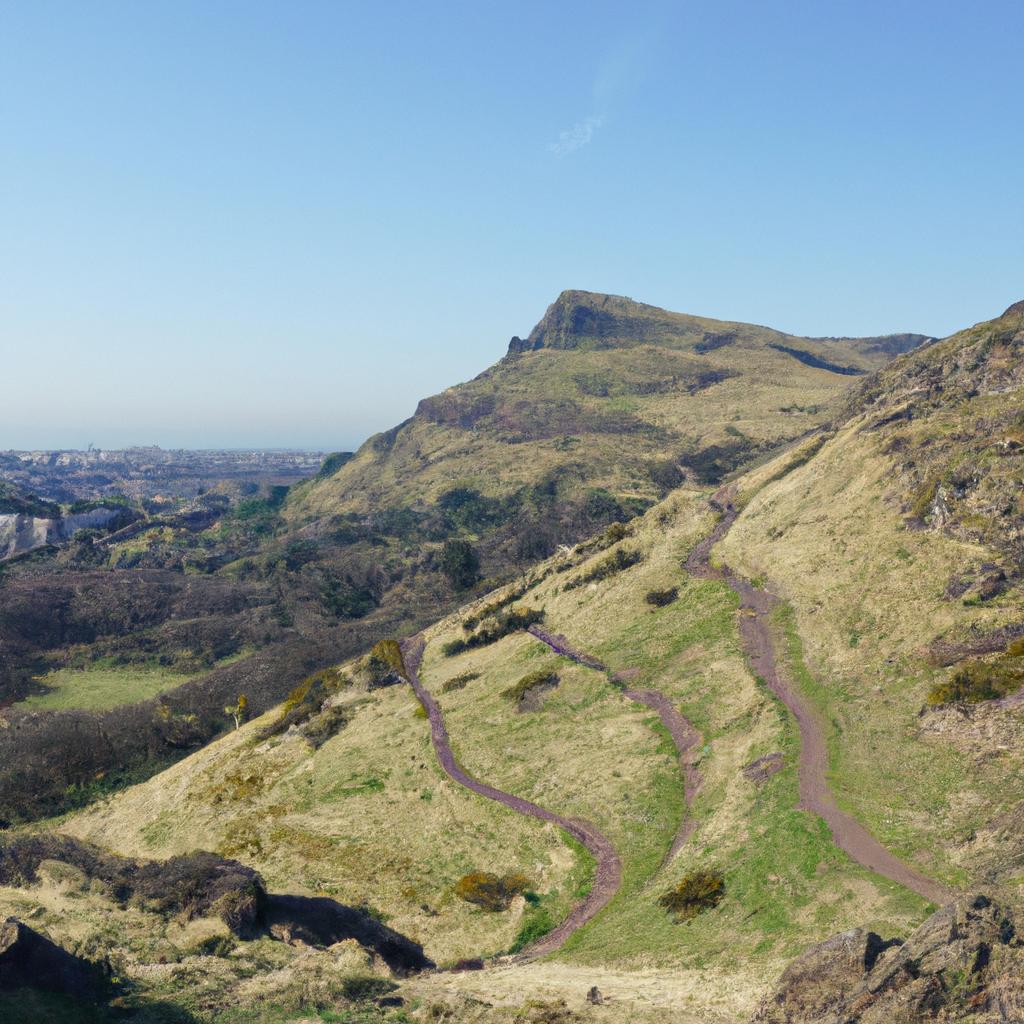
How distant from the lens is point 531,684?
63.7m

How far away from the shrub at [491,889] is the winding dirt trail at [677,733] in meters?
8.49

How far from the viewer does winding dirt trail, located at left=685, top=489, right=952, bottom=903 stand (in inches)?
1187

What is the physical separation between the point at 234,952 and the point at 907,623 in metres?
45.3

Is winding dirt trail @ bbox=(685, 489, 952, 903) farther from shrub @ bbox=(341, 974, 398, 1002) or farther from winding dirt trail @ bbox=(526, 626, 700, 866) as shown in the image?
shrub @ bbox=(341, 974, 398, 1002)

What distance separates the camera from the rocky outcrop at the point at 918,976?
19734 mm

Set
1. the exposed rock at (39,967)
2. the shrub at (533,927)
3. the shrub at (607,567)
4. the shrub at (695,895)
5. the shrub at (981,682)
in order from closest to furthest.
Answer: the exposed rock at (39,967) → the shrub at (695,895) → the shrub at (533,927) → the shrub at (981,682) → the shrub at (607,567)

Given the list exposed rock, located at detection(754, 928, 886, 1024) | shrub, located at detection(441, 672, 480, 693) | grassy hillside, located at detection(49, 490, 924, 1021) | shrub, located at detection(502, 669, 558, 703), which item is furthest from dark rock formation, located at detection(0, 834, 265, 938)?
shrub, located at detection(441, 672, 480, 693)

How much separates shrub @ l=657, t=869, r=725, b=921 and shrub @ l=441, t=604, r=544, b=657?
50.7m

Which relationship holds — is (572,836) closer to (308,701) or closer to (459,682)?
(459,682)

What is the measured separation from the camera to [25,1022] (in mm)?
23812

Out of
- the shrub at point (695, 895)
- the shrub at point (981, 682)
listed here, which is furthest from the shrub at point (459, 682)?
the shrub at point (981, 682)

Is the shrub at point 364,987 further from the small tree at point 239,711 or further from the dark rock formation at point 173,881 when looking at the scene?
the small tree at point 239,711

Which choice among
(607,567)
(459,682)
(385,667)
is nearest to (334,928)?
(459,682)

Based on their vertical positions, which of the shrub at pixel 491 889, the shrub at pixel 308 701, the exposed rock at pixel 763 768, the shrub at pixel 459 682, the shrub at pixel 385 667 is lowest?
the shrub at pixel 308 701
